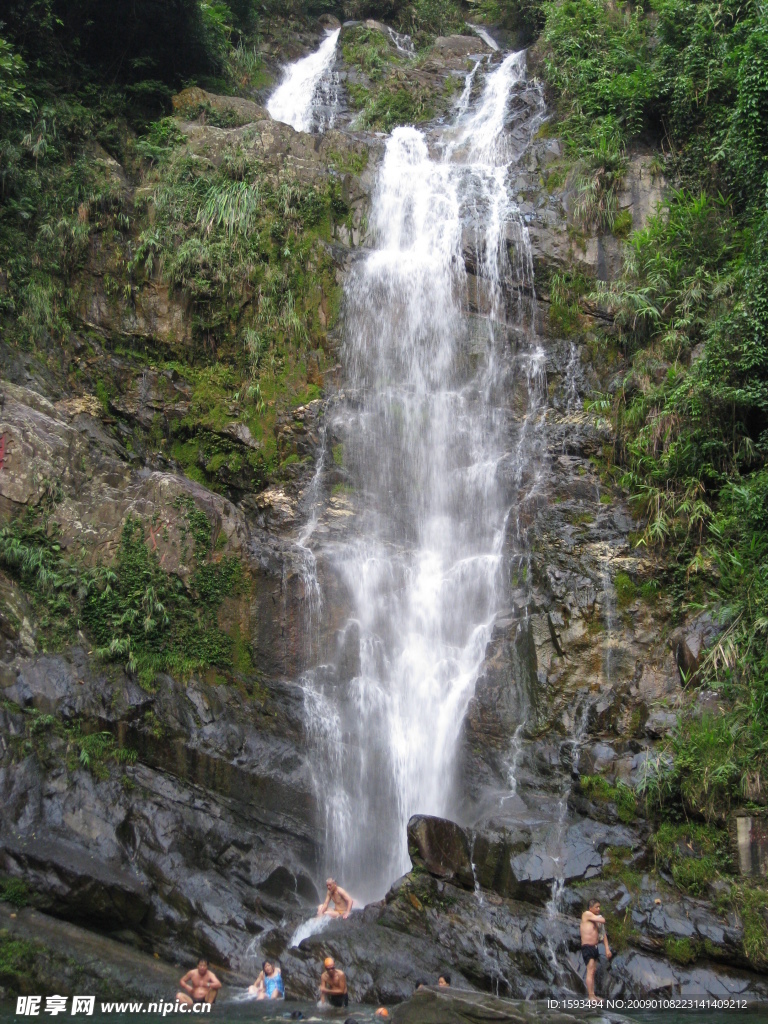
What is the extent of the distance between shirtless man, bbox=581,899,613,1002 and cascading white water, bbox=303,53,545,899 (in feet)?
10.5

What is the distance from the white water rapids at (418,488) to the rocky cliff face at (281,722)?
14.4 inches

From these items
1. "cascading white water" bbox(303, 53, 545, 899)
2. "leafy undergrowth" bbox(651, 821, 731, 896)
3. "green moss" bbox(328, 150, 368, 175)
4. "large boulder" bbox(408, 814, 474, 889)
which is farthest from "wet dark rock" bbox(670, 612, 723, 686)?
"green moss" bbox(328, 150, 368, 175)

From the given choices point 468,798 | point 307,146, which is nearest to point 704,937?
point 468,798

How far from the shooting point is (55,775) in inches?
404

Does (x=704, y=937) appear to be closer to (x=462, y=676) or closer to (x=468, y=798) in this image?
(x=468, y=798)

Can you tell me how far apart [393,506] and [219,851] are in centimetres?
691

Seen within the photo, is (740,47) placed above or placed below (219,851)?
above

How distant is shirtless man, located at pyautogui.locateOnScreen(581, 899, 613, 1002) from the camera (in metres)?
8.85

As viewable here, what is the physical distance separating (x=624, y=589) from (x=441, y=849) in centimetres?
506

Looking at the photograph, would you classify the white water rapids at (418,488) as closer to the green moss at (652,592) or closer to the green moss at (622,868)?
the green moss at (652,592)

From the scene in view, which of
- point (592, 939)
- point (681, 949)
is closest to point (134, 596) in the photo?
point (592, 939)

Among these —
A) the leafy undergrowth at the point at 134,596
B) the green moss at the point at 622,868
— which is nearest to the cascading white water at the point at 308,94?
the leafy undergrowth at the point at 134,596

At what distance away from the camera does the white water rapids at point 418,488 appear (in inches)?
484

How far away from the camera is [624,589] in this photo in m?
12.7
